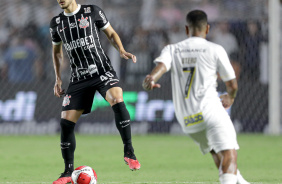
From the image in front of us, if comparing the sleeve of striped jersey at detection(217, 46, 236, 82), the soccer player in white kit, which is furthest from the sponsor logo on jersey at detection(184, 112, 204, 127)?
the sleeve of striped jersey at detection(217, 46, 236, 82)

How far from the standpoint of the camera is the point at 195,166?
838 centimetres

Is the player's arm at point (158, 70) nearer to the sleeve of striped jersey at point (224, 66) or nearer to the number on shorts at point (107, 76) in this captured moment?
the sleeve of striped jersey at point (224, 66)

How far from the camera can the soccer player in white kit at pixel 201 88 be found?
4.98m

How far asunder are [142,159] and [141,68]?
5.02 m

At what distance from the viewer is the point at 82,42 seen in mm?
6824

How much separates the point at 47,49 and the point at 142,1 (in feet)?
8.44

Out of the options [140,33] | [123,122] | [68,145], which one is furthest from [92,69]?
[140,33]

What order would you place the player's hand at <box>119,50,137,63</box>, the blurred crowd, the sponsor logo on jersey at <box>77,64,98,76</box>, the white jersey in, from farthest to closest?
the blurred crowd, the sponsor logo on jersey at <box>77,64,98,76</box>, the player's hand at <box>119,50,137,63</box>, the white jersey

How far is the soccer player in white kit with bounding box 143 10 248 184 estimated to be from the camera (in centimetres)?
498

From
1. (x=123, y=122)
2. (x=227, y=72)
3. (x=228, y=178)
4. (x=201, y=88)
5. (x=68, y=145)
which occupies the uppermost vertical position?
(x=227, y=72)

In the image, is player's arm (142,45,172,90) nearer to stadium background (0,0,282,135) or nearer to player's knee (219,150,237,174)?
player's knee (219,150,237,174)

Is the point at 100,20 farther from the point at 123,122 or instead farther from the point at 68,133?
the point at 68,133

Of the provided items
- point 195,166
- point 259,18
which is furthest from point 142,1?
point 195,166

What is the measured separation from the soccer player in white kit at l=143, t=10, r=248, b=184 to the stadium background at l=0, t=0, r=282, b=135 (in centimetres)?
841
